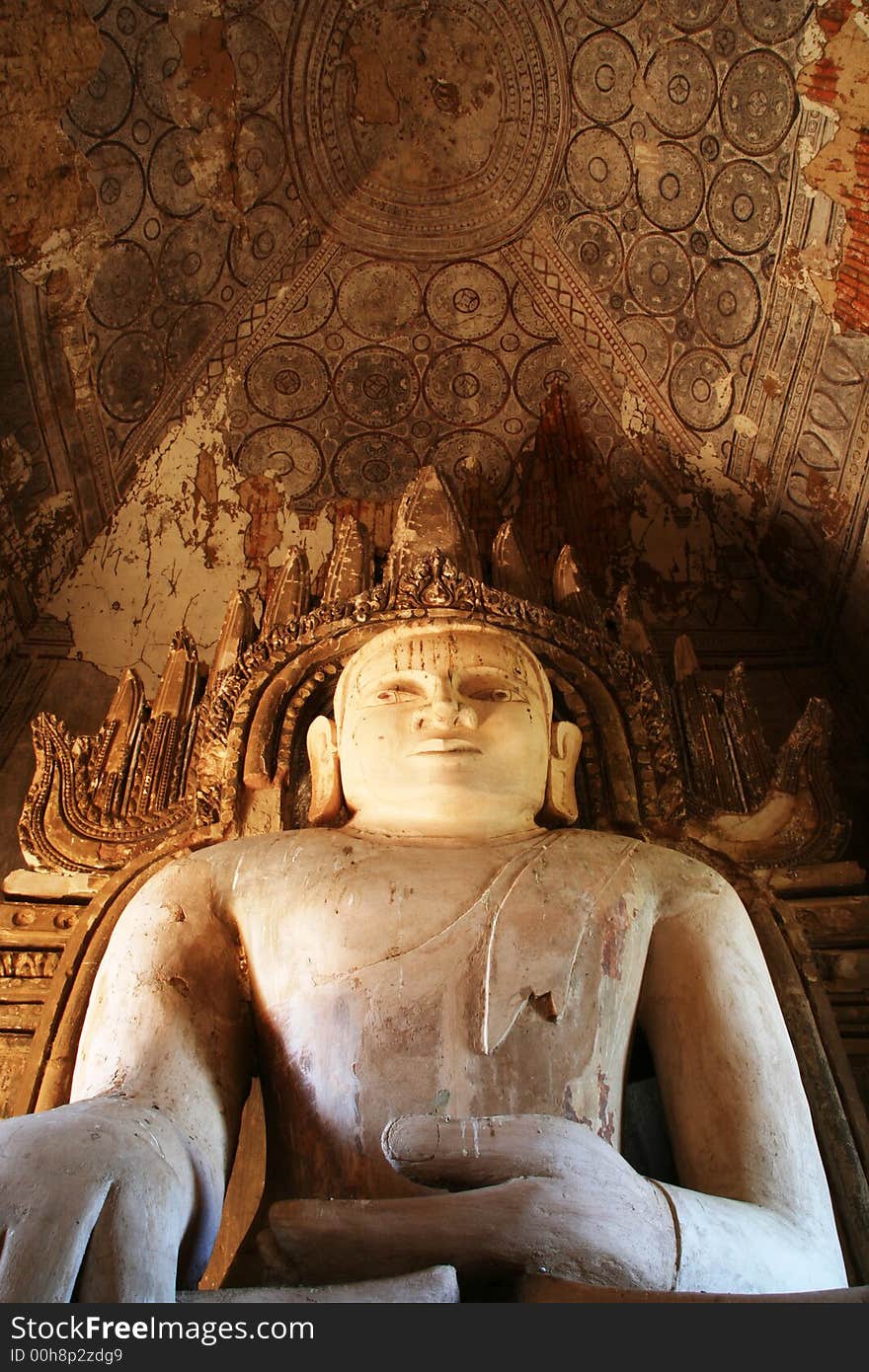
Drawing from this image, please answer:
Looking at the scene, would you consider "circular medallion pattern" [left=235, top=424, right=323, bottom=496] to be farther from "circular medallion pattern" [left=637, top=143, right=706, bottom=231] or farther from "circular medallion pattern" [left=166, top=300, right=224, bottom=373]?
"circular medallion pattern" [left=637, top=143, right=706, bottom=231]

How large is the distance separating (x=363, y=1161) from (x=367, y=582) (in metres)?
2.42

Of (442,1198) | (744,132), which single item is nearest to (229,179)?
(744,132)

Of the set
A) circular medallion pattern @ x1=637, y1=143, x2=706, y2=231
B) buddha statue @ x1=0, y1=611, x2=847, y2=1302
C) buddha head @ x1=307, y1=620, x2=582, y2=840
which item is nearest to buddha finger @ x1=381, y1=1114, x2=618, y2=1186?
buddha statue @ x1=0, y1=611, x2=847, y2=1302

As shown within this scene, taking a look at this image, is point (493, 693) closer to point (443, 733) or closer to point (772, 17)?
point (443, 733)

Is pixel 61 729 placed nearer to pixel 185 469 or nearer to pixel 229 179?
pixel 185 469

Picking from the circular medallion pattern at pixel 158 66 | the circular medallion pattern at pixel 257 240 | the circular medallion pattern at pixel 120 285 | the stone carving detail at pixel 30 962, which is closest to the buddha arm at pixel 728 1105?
the stone carving detail at pixel 30 962

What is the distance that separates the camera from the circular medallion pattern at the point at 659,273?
5.30m

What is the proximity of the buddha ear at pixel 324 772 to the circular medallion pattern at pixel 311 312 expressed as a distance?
305cm

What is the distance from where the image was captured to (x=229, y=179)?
17.7ft

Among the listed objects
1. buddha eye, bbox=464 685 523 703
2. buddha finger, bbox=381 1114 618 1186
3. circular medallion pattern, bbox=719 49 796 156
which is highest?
circular medallion pattern, bbox=719 49 796 156

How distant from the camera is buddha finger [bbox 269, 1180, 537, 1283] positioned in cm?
197

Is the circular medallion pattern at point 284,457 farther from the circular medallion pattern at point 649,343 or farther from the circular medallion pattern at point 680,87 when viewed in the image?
the circular medallion pattern at point 680,87

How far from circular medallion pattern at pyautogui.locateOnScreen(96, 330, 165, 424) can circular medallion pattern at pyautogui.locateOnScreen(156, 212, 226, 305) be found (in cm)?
28

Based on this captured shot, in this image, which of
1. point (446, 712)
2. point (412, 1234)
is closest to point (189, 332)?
point (446, 712)
